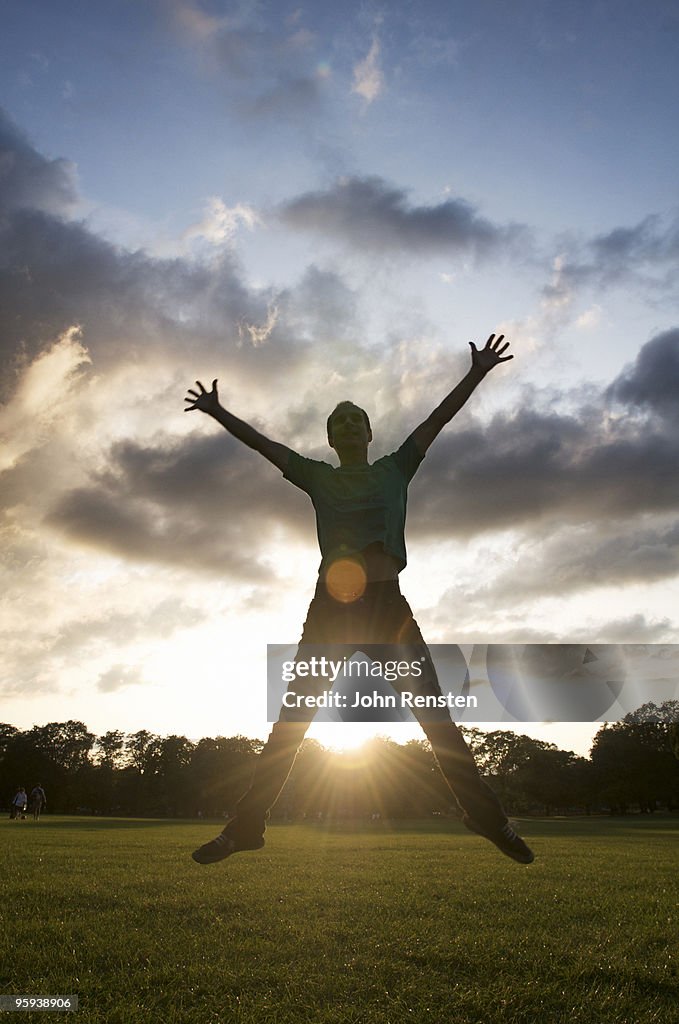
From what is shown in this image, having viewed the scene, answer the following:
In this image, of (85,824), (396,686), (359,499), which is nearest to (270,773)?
(396,686)

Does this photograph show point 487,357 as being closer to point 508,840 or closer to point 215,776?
point 508,840

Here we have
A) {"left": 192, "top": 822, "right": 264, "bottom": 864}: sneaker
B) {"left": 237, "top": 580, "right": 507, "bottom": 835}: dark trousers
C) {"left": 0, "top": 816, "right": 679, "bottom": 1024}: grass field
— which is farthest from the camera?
{"left": 0, "top": 816, "right": 679, "bottom": 1024}: grass field

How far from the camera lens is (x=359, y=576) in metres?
3.85

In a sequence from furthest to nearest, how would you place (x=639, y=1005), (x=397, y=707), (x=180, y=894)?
(x=180, y=894), (x=639, y=1005), (x=397, y=707)

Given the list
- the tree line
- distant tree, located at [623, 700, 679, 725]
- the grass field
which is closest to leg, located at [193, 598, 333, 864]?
the grass field

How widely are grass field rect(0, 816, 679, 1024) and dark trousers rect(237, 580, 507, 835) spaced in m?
3.27

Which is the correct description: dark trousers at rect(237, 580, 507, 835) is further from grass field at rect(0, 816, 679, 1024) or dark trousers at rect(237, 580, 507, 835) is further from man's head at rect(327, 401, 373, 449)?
grass field at rect(0, 816, 679, 1024)

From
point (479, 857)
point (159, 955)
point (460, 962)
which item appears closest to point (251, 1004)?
point (159, 955)

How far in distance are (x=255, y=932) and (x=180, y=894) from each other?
3.21 meters

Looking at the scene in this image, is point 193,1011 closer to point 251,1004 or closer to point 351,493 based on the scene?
point 251,1004

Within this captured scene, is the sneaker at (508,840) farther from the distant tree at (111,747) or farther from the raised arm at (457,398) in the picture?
the distant tree at (111,747)

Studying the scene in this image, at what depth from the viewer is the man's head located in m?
4.28

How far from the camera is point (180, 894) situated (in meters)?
11.4

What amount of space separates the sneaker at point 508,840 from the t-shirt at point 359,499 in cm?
135
